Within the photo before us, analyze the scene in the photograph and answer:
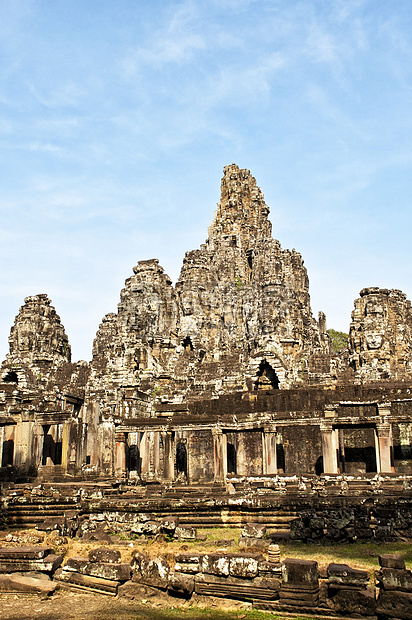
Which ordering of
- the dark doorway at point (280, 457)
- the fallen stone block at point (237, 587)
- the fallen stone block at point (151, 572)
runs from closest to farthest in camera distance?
1. the fallen stone block at point (237, 587)
2. the fallen stone block at point (151, 572)
3. the dark doorway at point (280, 457)

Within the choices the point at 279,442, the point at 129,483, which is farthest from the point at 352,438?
the point at 129,483

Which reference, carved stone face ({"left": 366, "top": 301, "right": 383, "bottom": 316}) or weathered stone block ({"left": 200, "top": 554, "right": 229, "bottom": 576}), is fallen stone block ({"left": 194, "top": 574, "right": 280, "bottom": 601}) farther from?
carved stone face ({"left": 366, "top": 301, "right": 383, "bottom": 316})

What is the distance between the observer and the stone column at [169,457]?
2517 centimetres

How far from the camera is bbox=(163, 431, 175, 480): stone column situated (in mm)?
25172

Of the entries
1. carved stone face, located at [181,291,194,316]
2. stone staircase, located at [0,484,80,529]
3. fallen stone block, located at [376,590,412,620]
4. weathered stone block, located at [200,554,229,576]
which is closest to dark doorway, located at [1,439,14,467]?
stone staircase, located at [0,484,80,529]

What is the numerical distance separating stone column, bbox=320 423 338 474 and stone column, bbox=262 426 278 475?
2.12m

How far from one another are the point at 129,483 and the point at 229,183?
3714 cm

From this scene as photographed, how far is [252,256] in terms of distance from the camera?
47562 millimetres

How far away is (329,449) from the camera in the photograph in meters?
23.0

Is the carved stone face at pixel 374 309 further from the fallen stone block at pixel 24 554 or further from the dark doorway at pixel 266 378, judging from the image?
the fallen stone block at pixel 24 554

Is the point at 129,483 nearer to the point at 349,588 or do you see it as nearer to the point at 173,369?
the point at 349,588

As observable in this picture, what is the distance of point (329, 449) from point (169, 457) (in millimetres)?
6947

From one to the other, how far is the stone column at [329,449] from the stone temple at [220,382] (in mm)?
51

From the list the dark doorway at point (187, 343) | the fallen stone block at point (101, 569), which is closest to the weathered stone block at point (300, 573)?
the fallen stone block at point (101, 569)
